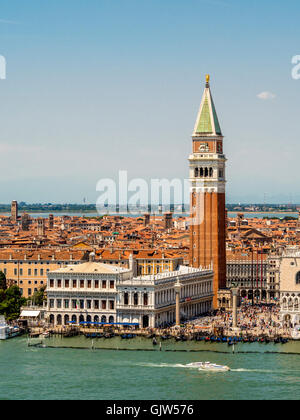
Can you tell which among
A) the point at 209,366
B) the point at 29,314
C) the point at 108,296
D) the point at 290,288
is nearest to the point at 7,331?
the point at 29,314

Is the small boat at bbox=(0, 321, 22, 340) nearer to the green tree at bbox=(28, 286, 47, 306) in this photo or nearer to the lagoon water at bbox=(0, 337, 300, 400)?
the lagoon water at bbox=(0, 337, 300, 400)

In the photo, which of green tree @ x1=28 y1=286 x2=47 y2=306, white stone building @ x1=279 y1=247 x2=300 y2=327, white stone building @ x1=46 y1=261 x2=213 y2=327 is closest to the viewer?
white stone building @ x1=46 y1=261 x2=213 y2=327

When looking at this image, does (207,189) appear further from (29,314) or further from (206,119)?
(29,314)

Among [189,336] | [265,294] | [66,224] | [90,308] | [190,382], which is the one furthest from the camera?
[66,224]

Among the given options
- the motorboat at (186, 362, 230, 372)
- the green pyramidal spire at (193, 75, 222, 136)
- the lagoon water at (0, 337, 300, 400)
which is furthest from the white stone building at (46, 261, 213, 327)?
the green pyramidal spire at (193, 75, 222, 136)
